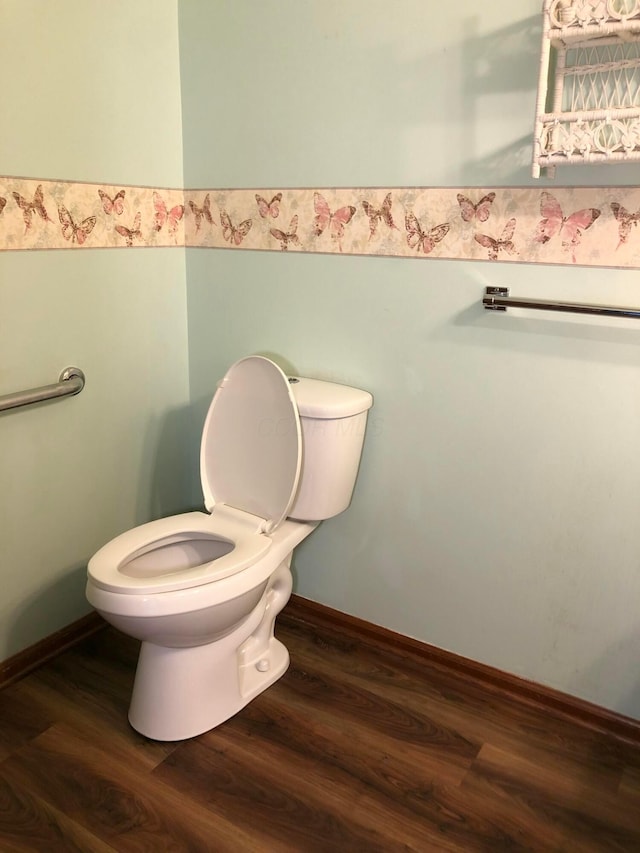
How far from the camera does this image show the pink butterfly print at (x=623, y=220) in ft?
4.91

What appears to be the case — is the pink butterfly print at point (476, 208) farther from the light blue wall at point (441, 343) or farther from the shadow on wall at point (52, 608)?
the shadow on wall at point (52, 608)

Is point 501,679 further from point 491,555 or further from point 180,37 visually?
point 180,37

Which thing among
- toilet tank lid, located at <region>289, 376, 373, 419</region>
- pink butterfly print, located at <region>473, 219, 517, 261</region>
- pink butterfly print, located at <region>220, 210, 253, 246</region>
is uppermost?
pink butterfly print, located at <region>220, 210, 253, 246</region>

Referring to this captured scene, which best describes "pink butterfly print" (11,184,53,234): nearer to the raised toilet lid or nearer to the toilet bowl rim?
the raised toilet lid

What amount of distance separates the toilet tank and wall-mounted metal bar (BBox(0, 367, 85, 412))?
0.58m

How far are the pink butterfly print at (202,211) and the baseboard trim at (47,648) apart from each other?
1.21 metres

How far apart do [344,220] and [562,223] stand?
1.84 feet

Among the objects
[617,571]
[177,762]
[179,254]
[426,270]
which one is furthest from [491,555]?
[179,254]

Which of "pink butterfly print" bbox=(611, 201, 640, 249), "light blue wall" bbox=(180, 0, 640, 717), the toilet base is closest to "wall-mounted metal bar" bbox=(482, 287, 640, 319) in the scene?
"light blue wall" bbox=(180, 0, 640, 717)

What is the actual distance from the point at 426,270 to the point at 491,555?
2.47 ft

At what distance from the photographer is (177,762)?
1645 mm

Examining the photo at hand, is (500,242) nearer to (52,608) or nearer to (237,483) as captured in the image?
(237,483)

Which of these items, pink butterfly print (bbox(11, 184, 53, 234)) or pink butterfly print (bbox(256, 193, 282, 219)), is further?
pink butterfly print (bbox(256, 193, 282, 219))

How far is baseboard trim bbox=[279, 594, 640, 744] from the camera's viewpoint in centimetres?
177
